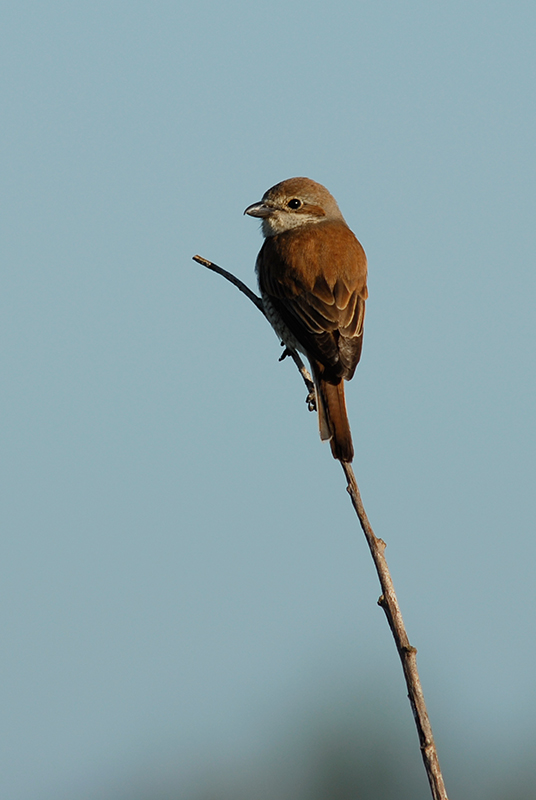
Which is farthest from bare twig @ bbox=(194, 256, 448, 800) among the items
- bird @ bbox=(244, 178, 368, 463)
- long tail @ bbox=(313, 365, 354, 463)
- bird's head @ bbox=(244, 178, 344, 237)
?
bird's head @ bbox=(244, 178, 344, 237)

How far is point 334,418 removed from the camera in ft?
20.9

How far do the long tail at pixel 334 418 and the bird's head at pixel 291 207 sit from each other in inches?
71.8

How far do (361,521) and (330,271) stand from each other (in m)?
3.63

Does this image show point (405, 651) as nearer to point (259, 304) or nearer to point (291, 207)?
point (259, 304)

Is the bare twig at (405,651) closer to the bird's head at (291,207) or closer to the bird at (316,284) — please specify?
the bird at (316,284)

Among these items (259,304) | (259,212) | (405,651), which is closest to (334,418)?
(259,304)

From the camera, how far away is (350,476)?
4676 millimetres

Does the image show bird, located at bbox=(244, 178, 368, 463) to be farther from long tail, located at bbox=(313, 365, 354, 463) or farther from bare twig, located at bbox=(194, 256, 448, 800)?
bare twig, located at bbox=(194, 256, 448, 800)

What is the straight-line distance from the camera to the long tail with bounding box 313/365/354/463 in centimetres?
591

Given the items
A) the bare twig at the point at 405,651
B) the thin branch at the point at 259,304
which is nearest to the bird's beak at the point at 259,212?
the thin branch at the point at 259,304

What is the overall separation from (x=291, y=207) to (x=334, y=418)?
2514 mm

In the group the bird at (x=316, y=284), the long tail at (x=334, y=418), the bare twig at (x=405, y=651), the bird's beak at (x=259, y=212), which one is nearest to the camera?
the bare twig at (x=405, y=651)

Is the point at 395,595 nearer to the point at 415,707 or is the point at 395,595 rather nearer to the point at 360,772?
the point at 415,707

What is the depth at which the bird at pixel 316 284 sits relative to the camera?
6.80 meters
